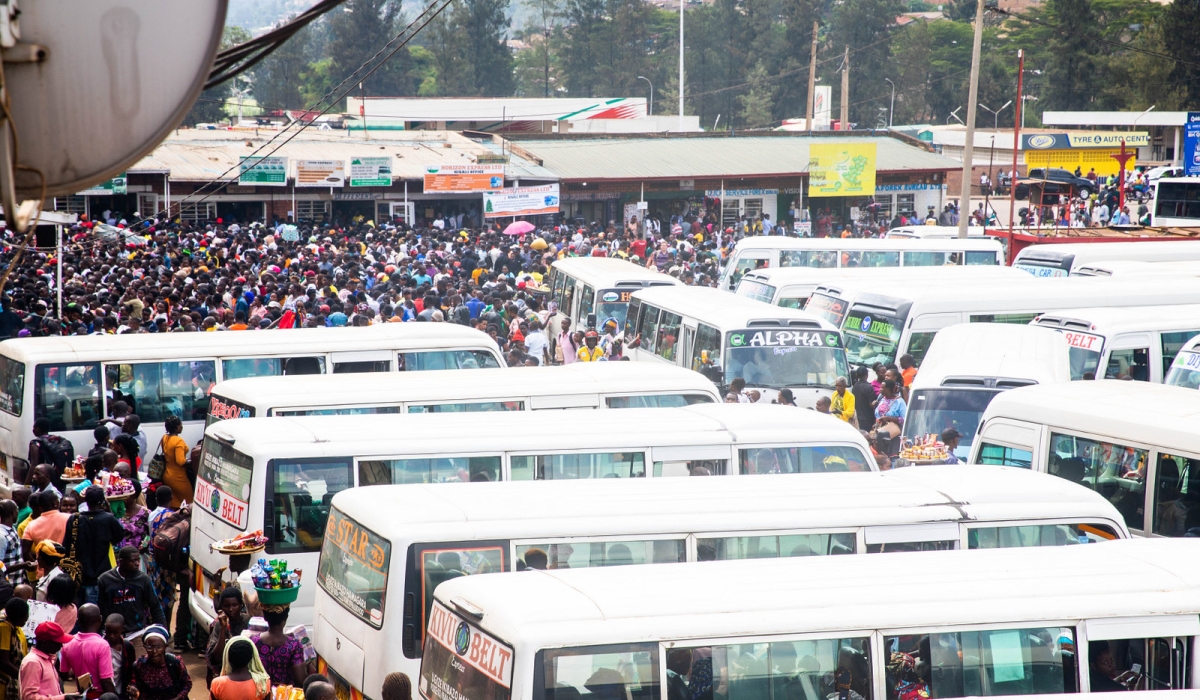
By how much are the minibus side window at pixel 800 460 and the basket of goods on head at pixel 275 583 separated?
368 centimetres

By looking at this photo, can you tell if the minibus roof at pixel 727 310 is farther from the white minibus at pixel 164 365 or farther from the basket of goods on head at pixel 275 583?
the basket of goods on head at pixel 275 583

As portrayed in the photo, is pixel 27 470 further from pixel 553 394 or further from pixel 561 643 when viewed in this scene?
pixel 561 643

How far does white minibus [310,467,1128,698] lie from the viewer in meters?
6.66

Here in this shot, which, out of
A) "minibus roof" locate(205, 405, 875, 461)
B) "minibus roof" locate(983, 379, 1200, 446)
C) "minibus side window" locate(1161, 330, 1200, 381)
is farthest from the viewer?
"minibus side window" locate(1161, 330, 1200, 381)

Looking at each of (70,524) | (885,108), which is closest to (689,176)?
(70,524)

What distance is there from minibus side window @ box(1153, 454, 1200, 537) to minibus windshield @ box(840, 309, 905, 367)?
7417 millimetres

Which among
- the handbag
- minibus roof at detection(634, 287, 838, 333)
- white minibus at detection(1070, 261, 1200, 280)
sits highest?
white minibus at detection(1070, 261, 1200, 280)

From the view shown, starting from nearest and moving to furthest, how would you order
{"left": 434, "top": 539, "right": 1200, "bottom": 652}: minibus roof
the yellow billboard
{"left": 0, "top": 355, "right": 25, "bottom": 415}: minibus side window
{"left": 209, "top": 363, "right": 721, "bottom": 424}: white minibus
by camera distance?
{"left": 434, "top": 539, "right": 1200, "bottom": 652}: minibus roof
{"left": 209, "top": 363, "right": 721, "bottom": 424}: white minibus
{"left": 0, "top": 355, "right": 25, "bottom": 415}: minibus side window
the yellow billboard

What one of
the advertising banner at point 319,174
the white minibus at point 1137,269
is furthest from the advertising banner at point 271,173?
the white minibus at point 1137,269

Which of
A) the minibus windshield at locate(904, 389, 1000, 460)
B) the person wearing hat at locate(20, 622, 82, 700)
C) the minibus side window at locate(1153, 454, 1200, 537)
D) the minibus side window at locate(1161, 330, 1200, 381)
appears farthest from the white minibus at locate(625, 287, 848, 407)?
the person wearing hat at locate(20, 622, 82, 700)

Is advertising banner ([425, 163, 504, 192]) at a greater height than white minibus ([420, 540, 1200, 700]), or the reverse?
advertising banner ([425, 163, 504, 192])

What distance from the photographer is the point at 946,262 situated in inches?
993

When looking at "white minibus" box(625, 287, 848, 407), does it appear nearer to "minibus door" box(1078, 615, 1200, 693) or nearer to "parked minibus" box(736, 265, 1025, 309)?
"parked minibus" box(736, 265, 1025, 309)

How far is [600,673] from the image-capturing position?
16.8 feet
